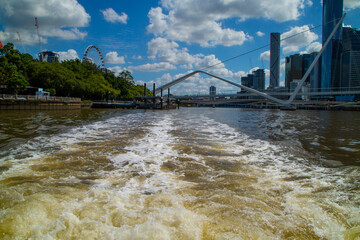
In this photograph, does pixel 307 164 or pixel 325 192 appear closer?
pixel 325 192

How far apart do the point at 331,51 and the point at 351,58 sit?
12633 millimetres

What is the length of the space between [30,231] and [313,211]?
358 centimetres

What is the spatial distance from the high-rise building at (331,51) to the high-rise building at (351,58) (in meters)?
3.41

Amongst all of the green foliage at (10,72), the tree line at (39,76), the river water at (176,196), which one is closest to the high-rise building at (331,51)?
the tree line at (39,76)

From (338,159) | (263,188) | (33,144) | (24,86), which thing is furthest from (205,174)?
(24,86)

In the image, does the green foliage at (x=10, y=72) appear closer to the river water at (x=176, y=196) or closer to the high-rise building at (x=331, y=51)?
the river water at (x=176, y=196)

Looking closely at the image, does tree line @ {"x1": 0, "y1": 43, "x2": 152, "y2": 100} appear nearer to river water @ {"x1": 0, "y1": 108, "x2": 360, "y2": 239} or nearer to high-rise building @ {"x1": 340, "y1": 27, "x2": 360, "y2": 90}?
river water @ {"x1": 0, "y1": 108, "x2": 360, "y2": 239}

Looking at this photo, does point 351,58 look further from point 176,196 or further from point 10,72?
point 176,196

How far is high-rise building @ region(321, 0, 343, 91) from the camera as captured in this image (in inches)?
4070

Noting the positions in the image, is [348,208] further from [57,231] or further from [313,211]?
[57,231]

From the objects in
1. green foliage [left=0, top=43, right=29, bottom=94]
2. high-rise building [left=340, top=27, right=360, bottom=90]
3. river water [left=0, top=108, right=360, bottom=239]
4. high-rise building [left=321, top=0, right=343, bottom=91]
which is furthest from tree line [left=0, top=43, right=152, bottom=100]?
high-rise building [left=321, top=0, right=343, bottom=91]

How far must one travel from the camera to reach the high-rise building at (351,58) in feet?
300

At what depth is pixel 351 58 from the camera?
95.8m

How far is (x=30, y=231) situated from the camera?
8.08 ft
